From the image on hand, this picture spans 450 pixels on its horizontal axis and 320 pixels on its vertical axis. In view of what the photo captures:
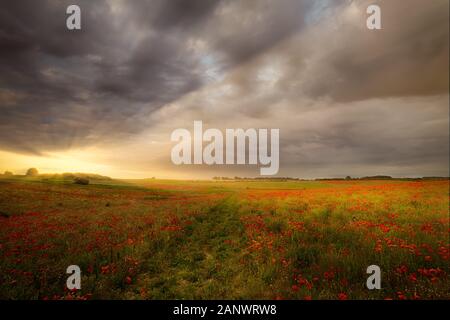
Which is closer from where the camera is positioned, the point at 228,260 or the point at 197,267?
the point at 197,267

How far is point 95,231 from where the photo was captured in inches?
426

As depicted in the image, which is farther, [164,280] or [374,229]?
[374,229]

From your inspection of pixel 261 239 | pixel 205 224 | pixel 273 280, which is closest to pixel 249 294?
pixel 273 280

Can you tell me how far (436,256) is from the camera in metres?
6.62

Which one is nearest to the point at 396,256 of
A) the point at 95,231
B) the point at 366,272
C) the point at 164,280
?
the point at 366,272

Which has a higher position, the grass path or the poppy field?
the poppy field

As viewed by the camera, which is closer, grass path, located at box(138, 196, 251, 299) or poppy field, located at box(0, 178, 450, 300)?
poppy field, located at box(0, 178, 450, 300)

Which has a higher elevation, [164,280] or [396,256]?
[396,256]

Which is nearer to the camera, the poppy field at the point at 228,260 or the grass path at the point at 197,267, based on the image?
the poppy field at the point at 228,260

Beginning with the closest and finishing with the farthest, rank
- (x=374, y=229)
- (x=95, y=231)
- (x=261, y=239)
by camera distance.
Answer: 1. (x=261, y=239)
2. (x=374, y=229)
3. (x=95, y=231)

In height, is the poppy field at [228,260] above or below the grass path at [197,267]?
above
